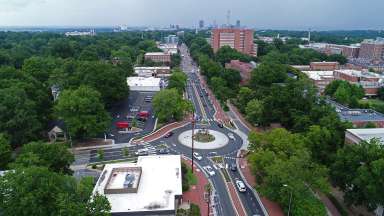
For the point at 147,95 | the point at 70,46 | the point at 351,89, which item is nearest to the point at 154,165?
the point at 147,95

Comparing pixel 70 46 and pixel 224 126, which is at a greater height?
pixel 70 46

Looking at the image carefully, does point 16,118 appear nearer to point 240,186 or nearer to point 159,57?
point 240,186

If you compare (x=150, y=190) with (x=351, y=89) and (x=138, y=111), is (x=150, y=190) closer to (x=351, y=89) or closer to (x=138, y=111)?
(x=138, y=111)

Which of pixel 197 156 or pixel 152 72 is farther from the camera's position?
pixel 152 72

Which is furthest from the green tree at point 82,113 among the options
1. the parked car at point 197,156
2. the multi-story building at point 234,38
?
the multi-story building at point 234,38

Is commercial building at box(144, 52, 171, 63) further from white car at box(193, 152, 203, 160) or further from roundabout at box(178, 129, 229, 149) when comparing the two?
white car at box(193, 152, 203, 160)

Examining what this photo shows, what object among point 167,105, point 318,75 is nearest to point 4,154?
point 167,105

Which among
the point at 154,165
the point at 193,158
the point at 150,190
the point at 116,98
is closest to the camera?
the point at 150,190
